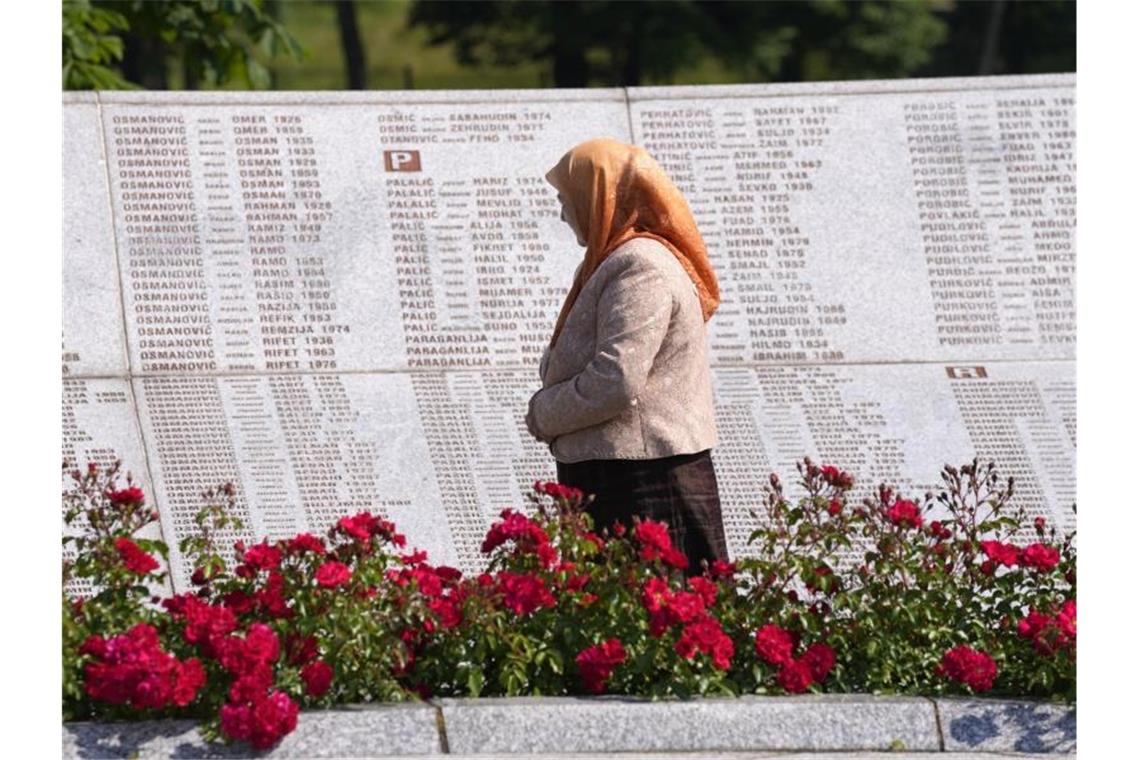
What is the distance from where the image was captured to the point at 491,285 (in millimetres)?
8391

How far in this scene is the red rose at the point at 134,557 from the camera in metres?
4.86

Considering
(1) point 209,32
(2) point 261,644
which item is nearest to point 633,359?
(2) point 261,644

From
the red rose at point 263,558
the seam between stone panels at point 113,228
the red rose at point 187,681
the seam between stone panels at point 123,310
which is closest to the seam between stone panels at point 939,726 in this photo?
the red rose at point 263,558

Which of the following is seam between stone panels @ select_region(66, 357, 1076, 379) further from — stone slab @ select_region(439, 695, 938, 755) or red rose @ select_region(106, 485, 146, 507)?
stone slab @ select_region(439, 695, 938, 755)

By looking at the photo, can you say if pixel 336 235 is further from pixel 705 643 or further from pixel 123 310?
pixel 705 643

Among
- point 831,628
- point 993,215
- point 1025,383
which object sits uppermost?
point 993,215

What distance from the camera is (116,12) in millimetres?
11680

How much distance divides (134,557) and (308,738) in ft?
2.35

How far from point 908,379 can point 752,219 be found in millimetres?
985

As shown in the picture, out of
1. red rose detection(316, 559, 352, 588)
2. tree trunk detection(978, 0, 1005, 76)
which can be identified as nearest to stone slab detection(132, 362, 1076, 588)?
red rose detection(316, 559, 352, 588)

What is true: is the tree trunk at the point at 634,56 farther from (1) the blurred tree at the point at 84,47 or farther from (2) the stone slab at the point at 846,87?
(2) the stone slab at the point at 846,87

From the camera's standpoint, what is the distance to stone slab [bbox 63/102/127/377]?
26.2ft

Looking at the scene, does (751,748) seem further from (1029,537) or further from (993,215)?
(993,215)
